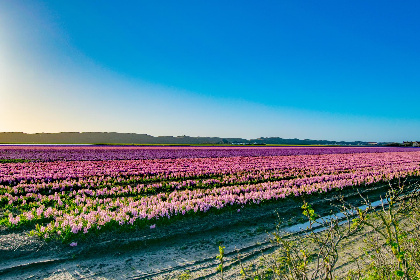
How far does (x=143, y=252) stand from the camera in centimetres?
610

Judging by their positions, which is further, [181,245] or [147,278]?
[181,245]

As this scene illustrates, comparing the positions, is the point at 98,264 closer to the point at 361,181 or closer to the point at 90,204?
the point at 90,204

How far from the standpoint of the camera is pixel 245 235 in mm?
7188

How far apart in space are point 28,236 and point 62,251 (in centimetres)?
140

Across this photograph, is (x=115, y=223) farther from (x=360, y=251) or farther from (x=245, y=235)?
(x=360, y=251)

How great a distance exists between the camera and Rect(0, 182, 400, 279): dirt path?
16.8ft

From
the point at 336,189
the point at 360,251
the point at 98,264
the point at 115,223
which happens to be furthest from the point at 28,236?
the point at 336,189

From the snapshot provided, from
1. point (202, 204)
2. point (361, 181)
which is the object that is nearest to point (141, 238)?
point (202, 204)

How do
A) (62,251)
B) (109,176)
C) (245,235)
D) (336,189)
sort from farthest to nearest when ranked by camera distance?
1. (109,176)
2. (336,189)
3. (245,235)
4. (62,251)

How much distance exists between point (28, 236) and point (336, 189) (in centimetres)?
1268

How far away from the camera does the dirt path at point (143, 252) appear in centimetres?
512

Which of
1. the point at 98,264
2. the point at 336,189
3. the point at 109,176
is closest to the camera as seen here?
the point at 98,264

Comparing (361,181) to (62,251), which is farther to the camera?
(361,181)

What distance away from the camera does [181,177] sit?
17234 millimetres
